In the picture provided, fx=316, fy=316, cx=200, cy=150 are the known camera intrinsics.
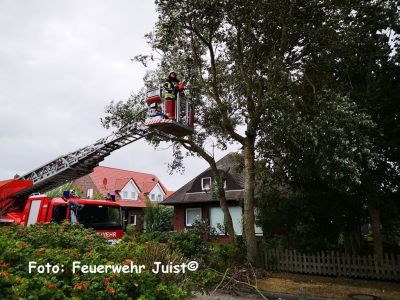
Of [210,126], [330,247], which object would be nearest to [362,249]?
[330,247]

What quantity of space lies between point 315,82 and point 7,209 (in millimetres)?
15110

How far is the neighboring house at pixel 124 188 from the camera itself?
128 feet

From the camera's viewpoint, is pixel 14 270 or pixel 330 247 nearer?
pixel 14 270

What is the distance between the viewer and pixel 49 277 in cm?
440

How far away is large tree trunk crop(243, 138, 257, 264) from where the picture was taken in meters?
13.8

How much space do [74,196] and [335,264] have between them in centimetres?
1080

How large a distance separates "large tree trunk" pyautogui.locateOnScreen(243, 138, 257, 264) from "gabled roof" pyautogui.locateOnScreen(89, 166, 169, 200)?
25.2m

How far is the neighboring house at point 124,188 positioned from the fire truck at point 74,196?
→ 21392 mm

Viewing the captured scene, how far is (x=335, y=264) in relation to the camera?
41.3ft

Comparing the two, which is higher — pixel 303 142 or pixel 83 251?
pixel 303 142

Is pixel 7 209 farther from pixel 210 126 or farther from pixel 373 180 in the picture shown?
pixel 373 180

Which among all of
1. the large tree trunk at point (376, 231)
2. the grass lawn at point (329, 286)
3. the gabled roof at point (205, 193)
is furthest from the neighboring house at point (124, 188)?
the large tree trunk at point (376, 231)

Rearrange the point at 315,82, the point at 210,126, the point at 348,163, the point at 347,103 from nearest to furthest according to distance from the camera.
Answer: the point at 348,163 < the point at 347,103 < the point at 315,82 < the point at 210,126

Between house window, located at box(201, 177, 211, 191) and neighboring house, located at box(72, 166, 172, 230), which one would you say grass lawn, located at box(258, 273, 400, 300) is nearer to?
house window, located at box(201, 177, 211, 191)
